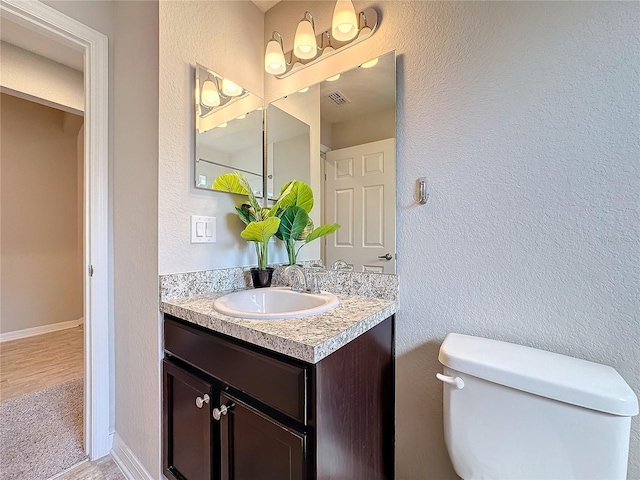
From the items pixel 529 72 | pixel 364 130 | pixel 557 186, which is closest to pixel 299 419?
pixel 557 186

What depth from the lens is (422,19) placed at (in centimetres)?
103

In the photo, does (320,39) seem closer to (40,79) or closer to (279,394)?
(279,394)

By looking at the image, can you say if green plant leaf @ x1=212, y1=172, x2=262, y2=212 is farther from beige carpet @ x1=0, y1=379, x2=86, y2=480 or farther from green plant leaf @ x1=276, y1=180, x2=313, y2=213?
beige carpet @ x1=0, y1=379, x2=86, y2=480

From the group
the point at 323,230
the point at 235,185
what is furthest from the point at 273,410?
the point at 235,185

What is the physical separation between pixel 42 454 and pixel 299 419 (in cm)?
157

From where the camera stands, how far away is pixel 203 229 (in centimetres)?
121

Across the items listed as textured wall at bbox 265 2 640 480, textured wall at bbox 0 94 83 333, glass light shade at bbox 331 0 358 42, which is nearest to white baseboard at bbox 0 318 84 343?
textured wall at bbox 0 94 83 333

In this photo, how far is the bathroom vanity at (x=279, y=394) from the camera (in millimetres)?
671

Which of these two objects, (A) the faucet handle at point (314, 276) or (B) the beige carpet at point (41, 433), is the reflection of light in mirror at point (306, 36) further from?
(B) the beige carpet at point (41, 433)

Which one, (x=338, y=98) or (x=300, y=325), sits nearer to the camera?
(x=300, y=325)

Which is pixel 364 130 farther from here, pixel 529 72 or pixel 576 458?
pixel 576 458

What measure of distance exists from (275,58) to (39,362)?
3.05 m

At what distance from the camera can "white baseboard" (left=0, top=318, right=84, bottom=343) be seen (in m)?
2.72

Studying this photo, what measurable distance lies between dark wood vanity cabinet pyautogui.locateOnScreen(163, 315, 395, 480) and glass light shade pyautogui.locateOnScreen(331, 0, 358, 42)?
1237mm
